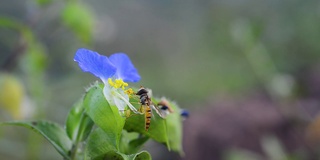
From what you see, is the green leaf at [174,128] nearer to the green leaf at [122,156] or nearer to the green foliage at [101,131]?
the green foliage at [101,131]

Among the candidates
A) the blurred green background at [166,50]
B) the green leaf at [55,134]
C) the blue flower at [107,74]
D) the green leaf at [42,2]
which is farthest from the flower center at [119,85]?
the green leaf at [42,2]

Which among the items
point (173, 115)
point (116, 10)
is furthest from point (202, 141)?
point (116, 10)

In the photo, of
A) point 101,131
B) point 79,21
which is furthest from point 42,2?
point 101,131

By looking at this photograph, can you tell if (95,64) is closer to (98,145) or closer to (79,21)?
(98,145)

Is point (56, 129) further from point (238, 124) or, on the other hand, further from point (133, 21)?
point (133, 21)

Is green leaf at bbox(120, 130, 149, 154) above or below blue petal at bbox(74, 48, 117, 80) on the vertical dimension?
below

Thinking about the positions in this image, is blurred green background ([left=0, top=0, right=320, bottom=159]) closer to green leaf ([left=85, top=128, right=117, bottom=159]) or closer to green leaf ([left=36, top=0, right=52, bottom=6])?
green leaf ([left=36, top=0, right=52, bottom=6])

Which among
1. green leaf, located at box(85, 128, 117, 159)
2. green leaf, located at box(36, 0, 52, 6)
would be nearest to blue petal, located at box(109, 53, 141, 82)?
green leaf, located at box(85, 128, 117, 159)
